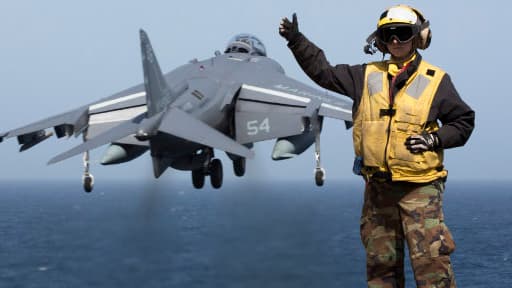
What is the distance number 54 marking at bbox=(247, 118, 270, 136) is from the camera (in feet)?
97.6

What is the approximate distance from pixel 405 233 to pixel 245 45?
26994 millimetres

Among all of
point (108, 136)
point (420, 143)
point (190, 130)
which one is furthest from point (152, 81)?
point (420, 143)

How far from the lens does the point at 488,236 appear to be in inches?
5925

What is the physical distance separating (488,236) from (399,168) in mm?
151449

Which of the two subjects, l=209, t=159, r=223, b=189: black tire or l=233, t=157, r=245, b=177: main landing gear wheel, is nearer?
l=209, t=159, r=223, b=189: black tire

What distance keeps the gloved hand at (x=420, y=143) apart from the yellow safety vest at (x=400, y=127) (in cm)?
13

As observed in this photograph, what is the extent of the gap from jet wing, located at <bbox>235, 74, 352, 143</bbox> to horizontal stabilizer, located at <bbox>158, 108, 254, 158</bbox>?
6243mm

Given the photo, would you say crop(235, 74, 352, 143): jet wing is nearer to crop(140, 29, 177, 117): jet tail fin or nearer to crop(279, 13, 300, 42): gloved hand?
crop(140, 29, 177, 117): jet tail fin

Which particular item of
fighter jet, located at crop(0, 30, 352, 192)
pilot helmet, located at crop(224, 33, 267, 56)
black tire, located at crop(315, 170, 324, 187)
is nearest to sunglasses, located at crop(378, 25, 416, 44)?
fighter jet, located at crop(0, 30, 352, 192)

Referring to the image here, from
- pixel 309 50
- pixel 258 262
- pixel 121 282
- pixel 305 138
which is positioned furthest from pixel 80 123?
pixel 121 282

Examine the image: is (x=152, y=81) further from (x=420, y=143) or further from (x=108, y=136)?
(x=420, y=143)

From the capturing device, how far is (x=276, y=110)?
99.1 feet

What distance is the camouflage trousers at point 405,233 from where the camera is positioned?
6734mm

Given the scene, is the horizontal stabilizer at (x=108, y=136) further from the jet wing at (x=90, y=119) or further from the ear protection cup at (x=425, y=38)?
the ear protection cup at (x=425, y=38)
